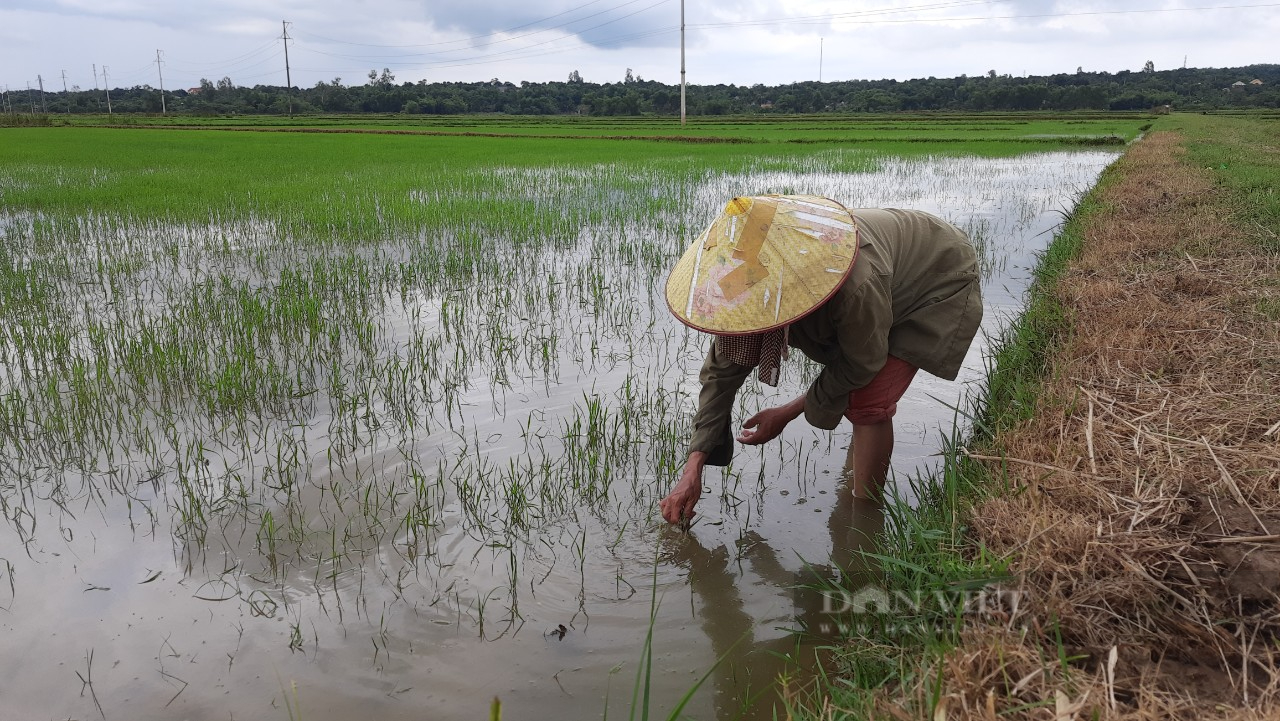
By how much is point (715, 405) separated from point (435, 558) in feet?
2.98

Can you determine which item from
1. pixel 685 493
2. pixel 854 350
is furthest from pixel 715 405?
pixel 854 350

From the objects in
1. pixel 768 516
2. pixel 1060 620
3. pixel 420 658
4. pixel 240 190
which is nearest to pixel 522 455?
pixel 768 516

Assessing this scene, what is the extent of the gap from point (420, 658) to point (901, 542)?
3.76 ft

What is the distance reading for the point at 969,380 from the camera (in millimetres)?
3703

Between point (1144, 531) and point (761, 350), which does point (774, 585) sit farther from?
point (1144, 531)

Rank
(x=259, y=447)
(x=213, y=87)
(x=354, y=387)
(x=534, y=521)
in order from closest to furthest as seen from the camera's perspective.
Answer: (x=534, y=521) < (x=259, y=447) < (x=354, y=387) < (x=213, y=87)

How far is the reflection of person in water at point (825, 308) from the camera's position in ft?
5.70

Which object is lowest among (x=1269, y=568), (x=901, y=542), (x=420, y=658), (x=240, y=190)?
(x=420, y=658)

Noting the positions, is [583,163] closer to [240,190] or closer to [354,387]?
[240,190]

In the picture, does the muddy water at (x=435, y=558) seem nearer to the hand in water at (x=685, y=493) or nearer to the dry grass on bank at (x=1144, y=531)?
the hand in water at (x=685, y=493)

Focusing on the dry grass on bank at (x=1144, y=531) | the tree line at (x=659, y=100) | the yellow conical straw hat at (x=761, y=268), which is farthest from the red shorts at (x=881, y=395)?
the tree line at (x=659, y=100)

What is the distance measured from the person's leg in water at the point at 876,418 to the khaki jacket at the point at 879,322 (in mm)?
64

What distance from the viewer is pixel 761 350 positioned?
74.8 inches

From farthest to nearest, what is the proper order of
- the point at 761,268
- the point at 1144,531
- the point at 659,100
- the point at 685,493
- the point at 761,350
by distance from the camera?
the point at 659,100
the point at 685,493
the point at 761,350
the point at 761,268
the point at 1144,531
